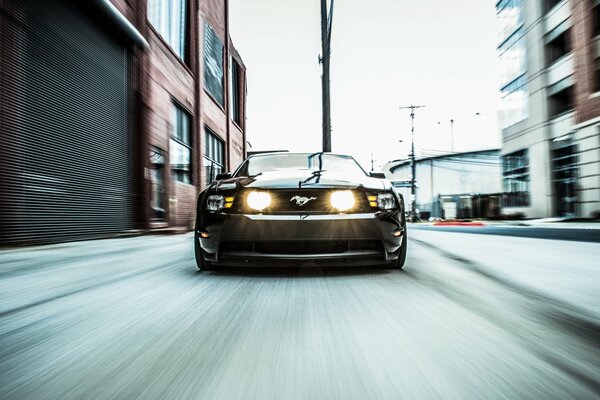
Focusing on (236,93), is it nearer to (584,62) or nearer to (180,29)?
(180,29)

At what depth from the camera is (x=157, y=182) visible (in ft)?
39.8

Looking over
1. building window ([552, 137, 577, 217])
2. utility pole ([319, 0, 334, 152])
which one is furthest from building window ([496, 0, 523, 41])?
utility pole ([319, 0, 334, 152])

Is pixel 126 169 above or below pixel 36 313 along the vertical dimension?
above

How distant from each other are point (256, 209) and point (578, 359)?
7.07ft

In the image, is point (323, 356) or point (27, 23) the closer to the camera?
point (323, 356)

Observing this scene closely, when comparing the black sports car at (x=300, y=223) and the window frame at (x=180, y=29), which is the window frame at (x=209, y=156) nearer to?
the window frame at (x=180, y=29)

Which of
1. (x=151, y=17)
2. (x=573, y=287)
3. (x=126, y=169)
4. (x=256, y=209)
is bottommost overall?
(x=573, y=287)

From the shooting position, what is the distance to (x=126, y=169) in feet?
34.2

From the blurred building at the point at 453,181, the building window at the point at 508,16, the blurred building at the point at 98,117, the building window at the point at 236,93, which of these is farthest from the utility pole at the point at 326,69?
the blurred building at the point at 453,181

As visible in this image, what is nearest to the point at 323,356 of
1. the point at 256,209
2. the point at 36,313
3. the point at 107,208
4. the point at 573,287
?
the point at 36,313

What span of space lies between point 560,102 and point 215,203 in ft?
73.6

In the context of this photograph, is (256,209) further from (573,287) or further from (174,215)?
(174,215)

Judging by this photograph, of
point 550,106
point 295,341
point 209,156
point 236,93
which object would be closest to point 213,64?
point 209,156

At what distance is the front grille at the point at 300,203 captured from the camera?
3076 mm
